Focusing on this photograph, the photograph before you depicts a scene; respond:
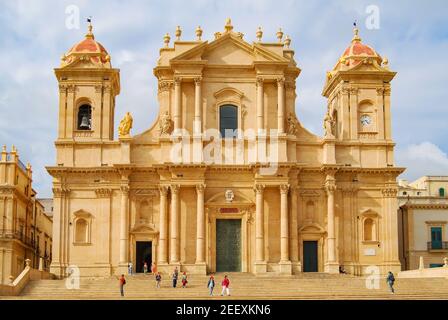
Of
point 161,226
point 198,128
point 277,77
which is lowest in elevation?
point 161,226

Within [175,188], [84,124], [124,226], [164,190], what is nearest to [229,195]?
[175,188]

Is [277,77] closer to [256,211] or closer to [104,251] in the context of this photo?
[256,211]

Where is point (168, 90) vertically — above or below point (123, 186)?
above

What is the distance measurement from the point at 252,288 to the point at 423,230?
21.3m

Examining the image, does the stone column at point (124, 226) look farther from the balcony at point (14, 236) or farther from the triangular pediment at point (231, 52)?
the balcony at point (14, 236)

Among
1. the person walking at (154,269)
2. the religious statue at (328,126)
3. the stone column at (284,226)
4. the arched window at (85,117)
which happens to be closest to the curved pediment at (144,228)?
the person walking at (154,269)

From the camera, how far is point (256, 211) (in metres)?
48.7

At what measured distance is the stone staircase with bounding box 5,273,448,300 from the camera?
3994 centimetres

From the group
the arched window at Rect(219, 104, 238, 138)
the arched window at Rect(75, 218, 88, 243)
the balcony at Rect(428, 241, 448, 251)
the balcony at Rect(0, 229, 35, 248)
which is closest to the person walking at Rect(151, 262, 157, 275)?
the arched window at Rect(75, 218, 88, 243)

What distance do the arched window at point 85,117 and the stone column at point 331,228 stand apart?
49.1 ft

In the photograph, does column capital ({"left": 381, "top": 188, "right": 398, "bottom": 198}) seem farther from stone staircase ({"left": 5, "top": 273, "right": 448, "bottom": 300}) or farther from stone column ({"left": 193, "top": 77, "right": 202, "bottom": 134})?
stone column ({"left": 193, "top": 77, "right": 202, "bottom": 134})

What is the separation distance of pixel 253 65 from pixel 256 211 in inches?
352

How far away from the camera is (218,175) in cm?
4941
